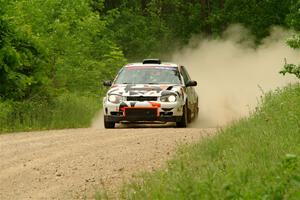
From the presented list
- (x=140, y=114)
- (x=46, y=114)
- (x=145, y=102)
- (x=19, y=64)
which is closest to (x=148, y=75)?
(x=145, y=102)

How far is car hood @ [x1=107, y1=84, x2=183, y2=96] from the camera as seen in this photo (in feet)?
63.1

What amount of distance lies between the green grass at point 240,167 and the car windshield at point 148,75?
264 inches

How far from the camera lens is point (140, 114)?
19.2 meters

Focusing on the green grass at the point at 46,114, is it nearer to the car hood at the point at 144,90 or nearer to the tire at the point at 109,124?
the tire at the point at 109,124

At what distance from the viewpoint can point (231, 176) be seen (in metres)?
7.70

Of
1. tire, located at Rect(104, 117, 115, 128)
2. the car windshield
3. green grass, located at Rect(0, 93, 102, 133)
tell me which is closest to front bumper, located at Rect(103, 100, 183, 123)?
tire, located at Rect(104, 117, 115, 128)

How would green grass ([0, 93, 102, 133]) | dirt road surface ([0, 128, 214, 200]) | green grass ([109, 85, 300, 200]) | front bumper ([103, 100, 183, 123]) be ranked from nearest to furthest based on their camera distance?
green grass ([109, 85, 300, 200]), dirt road surface ([0, 128, 214, 200]), front bumper ([103, 100, 183, 123]), green grass ([0, 93, 102, 133])

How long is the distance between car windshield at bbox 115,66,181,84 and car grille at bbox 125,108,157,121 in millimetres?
1219

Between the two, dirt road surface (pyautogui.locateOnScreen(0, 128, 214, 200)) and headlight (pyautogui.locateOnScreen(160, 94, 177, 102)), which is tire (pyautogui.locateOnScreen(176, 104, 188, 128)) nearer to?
headlight (pyautogui.locateOnScreen(160, 94, 177, 102))

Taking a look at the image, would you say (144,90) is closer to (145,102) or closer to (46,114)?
(145,102)

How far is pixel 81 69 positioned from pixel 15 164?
1454 cm

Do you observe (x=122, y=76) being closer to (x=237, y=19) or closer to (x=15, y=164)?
(x=15, y=164)

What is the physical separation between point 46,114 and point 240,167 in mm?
14009

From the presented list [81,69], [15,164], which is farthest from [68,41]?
[15,164]
